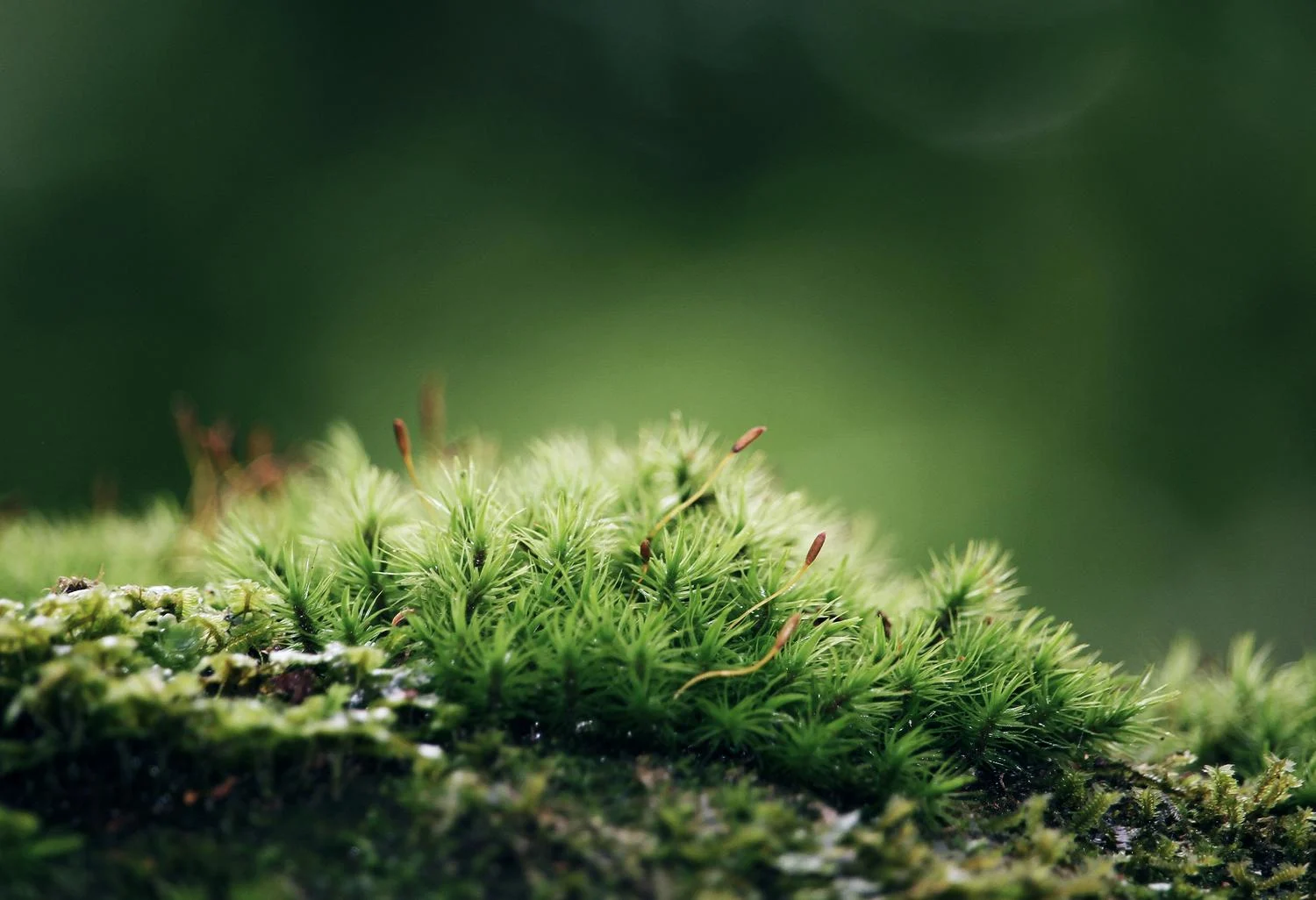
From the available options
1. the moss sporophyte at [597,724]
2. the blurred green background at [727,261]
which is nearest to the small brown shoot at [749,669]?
the moss sporophyte at [597,724]

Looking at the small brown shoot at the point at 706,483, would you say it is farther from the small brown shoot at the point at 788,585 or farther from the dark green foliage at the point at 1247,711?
the dark green foliage at the point at 1247,711

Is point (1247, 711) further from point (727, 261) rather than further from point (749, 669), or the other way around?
point (727, 261)

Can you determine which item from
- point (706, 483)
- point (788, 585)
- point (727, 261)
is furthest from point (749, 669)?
point (727, 261)

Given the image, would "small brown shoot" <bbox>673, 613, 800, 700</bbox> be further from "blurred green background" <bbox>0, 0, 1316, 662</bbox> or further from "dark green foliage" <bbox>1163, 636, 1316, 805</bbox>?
"blurred green background" <bbox>0, 0, 1316, 662</bbox>

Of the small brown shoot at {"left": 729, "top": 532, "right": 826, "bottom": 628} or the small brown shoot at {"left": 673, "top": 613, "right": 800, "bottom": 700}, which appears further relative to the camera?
the small brown shoot at {"left": 729, "top": 532, "right": 826, "bottom": 628}

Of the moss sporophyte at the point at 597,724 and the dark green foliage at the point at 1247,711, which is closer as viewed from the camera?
the moss sporophyte at the point at 597,724

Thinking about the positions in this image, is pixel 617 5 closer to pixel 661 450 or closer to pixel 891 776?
pixel 661 450

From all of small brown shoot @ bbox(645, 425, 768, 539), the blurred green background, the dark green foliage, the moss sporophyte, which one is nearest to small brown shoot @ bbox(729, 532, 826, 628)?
the moss sporophyte

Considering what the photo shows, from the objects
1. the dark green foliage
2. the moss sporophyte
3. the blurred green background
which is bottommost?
the moss sporophyte
